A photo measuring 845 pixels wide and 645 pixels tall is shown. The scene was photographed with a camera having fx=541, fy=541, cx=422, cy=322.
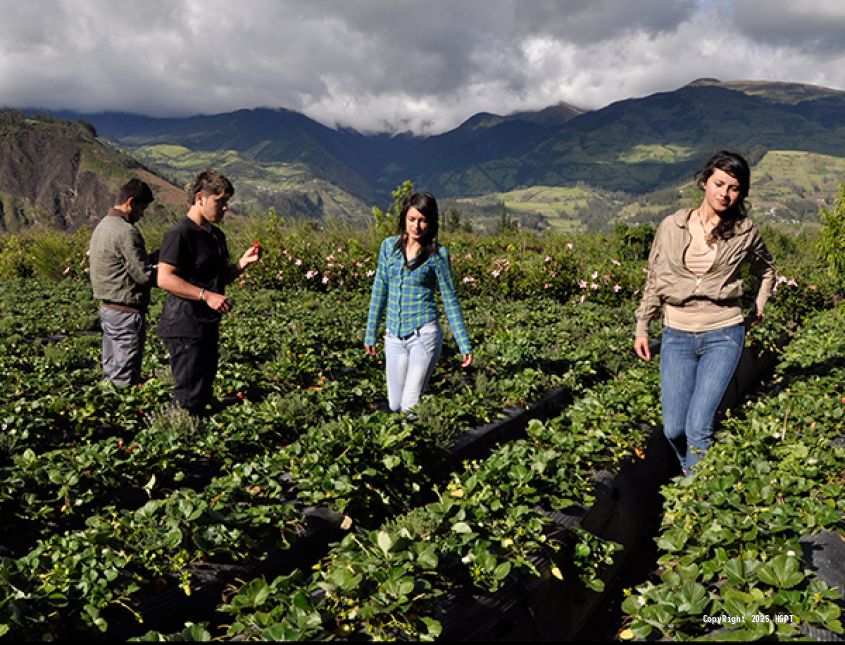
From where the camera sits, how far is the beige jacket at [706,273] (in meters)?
3.44

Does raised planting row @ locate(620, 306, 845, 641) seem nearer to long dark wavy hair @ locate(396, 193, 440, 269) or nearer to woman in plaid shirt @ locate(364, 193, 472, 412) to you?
woman in plaid shirt @ locate(364, 193, 472, 412)

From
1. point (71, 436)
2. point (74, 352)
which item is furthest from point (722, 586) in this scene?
point (74, 352)

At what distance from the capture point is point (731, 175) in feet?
10.7

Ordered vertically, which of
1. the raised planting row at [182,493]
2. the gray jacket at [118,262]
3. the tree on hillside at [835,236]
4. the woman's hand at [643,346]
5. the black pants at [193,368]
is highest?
the tree on hillside at [835,236]

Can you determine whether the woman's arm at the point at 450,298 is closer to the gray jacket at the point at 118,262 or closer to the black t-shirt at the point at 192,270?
the black t-shirt at the point at 192,270

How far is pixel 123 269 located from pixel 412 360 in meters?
2.67

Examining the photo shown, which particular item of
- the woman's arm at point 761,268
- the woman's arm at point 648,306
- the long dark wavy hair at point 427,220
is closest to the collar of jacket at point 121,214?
the long dark wavy hair at point 427,220

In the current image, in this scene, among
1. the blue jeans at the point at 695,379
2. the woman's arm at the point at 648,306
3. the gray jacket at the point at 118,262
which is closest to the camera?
the blue jeans at the point at 695,379

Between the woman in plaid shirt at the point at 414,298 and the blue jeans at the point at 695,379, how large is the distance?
1444mm

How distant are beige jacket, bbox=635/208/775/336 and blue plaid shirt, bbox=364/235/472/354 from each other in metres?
1.43

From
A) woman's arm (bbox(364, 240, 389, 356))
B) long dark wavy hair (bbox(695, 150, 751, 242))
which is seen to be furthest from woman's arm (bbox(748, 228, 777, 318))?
woman's arm (bbox(364, 240, 389, 356))

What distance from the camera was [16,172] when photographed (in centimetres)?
16850

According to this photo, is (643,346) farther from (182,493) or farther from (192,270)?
(192,270)

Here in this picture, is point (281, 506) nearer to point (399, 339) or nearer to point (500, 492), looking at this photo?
point (500, 492)
